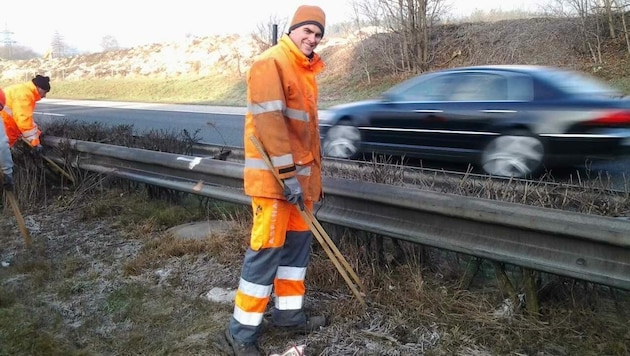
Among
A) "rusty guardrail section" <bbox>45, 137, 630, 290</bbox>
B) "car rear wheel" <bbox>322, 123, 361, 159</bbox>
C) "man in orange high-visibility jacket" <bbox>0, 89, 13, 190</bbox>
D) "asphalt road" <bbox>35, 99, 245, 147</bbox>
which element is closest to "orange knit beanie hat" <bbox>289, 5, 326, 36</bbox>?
"rusty guardrail section" <bbox>45, 137, 630, 290</bbox>

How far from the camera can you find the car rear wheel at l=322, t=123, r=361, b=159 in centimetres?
778

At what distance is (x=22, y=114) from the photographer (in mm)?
5828

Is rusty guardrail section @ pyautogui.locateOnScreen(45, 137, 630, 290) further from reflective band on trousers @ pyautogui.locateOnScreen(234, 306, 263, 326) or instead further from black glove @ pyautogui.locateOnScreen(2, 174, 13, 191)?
black glove @ pyautogui.locateOnScreen(2, 174, 13, 191)

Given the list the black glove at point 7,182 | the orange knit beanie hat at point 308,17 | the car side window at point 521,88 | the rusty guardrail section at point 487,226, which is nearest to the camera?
the rusty guardrail section at point 487,226

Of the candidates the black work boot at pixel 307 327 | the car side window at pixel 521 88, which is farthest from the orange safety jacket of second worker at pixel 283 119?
the car side window at pixel 521 88

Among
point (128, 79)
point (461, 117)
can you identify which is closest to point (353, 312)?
point (461, 117)

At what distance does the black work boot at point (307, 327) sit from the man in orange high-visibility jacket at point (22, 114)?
13.4ft

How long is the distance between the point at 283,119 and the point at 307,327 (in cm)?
117

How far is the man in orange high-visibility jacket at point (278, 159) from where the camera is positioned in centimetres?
278

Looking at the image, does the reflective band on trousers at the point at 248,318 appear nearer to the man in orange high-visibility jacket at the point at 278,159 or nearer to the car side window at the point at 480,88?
the man in orange high-visibility jacket at the point at 278,159

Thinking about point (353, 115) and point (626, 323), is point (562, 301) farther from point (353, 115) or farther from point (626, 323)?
point (353, 115)

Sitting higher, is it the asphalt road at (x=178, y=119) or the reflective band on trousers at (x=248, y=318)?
the reflective band on trousers at (x=248, y=318)

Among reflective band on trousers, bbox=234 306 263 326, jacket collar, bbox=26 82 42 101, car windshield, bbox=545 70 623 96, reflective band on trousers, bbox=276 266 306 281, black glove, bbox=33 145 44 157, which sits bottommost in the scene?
reflective band on trousers, bbox=234 306 263 326

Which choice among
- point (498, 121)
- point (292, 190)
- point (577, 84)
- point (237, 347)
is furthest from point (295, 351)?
point (577, 84)
